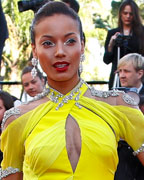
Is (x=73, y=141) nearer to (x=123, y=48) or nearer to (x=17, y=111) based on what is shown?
(x=17, y=111)

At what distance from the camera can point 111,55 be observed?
5691 millimetres

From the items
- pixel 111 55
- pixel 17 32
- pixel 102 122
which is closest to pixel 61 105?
pixel 102 122

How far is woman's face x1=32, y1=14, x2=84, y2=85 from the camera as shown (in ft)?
7.21

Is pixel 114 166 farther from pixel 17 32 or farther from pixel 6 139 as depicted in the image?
pixel 17 32

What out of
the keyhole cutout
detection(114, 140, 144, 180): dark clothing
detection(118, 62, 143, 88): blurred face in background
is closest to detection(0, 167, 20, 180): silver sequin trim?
the keyhole cutout

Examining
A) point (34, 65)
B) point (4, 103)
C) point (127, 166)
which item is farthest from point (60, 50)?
point (4, 103)

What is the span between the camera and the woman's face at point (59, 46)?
220 cm

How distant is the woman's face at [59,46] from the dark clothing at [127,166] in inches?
57.0

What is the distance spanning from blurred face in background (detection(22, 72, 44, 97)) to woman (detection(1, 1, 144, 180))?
312 cm

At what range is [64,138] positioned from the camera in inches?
83.7

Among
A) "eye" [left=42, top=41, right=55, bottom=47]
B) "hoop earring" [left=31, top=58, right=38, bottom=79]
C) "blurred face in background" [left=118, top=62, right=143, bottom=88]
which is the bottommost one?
"blurred face in background" [left=118, top=62, right=143, bottom=88]

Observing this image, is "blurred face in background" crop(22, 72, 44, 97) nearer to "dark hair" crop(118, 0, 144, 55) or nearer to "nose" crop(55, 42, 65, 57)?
"dark hair" crop(118, 0, 144, 55)

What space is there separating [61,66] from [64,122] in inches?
11.1

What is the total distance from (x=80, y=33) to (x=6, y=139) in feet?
2.22
